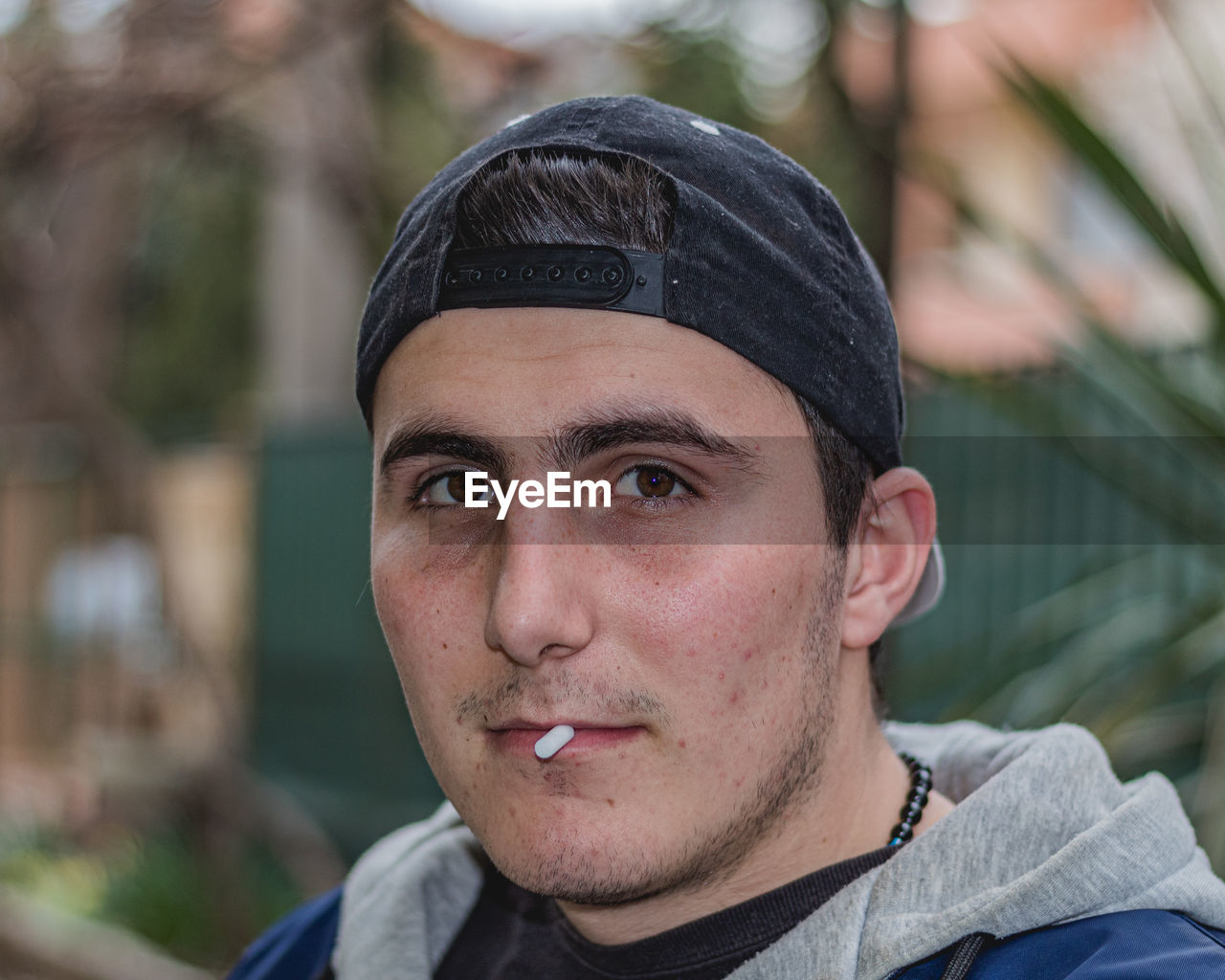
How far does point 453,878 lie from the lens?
6.19ft

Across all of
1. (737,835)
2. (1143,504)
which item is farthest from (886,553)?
(1143,504)

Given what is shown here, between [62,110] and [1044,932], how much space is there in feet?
13.1

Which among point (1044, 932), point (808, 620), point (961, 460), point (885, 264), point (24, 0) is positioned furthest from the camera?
point (961, 460)

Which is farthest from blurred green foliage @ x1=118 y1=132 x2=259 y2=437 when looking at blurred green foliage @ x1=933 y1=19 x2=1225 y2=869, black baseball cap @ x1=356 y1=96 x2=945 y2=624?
black baseball cap @ x1=356 y1=96 x2=945 y2=624

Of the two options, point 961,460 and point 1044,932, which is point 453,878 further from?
point 961,460

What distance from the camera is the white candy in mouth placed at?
1.36 meters

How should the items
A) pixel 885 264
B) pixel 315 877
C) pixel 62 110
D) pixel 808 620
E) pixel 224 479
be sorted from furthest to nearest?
1. pixel 224 479
2. pixel 315 877
3. pixel 62 110
4. pixel 885 264
5. pixel 808 620

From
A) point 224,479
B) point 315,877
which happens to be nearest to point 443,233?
point 315,877

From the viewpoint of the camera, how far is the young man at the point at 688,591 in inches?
53.7

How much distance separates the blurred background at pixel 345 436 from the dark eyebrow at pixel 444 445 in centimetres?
95

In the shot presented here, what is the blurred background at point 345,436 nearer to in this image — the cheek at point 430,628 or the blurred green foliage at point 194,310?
the cheek at point 430,628

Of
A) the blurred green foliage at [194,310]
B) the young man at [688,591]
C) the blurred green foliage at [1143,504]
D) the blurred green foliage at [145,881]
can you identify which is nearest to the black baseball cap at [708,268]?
the young man at [688,591]

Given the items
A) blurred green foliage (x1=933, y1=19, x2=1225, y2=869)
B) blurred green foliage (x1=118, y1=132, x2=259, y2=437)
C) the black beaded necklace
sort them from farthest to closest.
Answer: blurred green foliage (x1=118, y1=132, x2=259, y2=437)
blurred green foliage (x1=933, y1=19, x2=1225, y2=869)
the black beaded necklace

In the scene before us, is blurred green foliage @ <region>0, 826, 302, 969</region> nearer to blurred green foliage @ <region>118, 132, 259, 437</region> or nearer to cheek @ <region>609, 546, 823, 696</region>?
cheek @ <region>609, 546, 823, 696</region>
